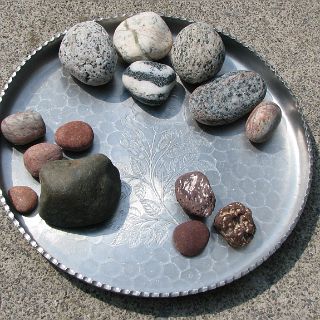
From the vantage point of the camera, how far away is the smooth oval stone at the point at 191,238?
0.86 metres

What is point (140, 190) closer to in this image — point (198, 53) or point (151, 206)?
point (151, 206)

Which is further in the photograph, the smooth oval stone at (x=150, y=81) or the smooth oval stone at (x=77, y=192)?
the smooth oval stone at (x=150, y=81)

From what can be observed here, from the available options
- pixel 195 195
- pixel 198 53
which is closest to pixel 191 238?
→ pixel 195 195

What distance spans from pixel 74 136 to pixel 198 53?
25cm

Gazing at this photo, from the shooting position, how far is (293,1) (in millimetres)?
1210

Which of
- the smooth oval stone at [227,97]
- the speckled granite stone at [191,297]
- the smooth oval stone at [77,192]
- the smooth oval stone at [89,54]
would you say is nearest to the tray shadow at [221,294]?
the speckled granite stone at [191,297]

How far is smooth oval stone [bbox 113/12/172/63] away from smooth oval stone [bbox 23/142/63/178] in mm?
217

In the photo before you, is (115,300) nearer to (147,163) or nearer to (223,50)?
(147,163)

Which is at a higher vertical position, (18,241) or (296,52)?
(296,52)

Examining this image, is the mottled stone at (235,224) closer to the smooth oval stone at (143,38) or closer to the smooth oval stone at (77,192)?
the smooth oval stone at (77,192)

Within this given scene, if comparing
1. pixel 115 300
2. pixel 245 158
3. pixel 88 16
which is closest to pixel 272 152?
pixel 245 158

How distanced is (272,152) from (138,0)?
0.45m

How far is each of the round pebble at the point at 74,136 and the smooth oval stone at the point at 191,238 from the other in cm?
21

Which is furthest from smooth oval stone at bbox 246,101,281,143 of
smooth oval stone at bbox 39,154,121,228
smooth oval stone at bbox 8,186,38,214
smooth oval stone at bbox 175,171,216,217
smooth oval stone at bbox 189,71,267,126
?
smooth oval stone at bbox 8,186,38,214
